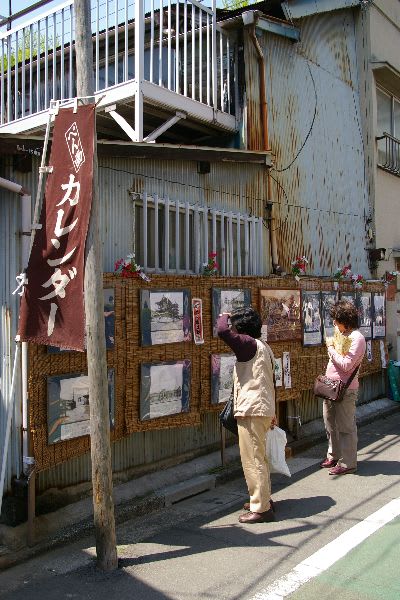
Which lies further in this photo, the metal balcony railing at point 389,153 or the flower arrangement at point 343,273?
Result: the metal balcony railing at point 389,153

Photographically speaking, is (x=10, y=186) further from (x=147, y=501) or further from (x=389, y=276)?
(x=389, y=276)

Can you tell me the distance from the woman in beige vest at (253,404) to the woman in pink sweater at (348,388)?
5.84 feet

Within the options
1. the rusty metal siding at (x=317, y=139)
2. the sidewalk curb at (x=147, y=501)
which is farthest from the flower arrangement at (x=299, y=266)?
the sidewalk curb at (x=147, y=501)

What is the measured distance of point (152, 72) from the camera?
26.4ft

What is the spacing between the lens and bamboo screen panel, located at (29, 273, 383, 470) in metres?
5.38

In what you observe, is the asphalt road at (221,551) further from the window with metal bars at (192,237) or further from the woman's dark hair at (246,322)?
the window with metal bars at (192,237)

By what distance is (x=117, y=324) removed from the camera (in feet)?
20.3

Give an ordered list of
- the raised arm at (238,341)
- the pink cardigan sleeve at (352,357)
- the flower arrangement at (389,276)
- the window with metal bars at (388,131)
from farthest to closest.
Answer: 1. the window with metal bars at (388,131)
2. the flower arrangement at (389,276)
3. the pink cardigan sleeve at (352,357)
4. the raised arm at (238,341)

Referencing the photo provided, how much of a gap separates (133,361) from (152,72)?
13.3 feet

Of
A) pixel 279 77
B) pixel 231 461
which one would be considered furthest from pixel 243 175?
pixel 231 461

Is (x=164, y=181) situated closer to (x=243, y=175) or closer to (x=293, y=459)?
(x=243, y=175)

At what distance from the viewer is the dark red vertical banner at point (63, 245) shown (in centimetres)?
466

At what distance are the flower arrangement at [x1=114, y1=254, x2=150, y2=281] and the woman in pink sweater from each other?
2558 mm

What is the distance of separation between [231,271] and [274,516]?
353cm
